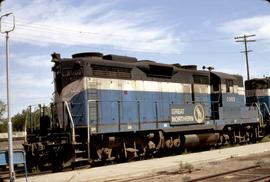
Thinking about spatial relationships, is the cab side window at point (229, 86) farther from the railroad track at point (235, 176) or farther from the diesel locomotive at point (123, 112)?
the railroad track at point (235, 176)

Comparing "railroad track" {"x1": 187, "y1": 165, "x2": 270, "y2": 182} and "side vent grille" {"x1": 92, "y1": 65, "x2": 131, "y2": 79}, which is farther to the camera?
"side vent grille" {"x1": 92, "y1": 65, "x2": 131, "y2": 79}

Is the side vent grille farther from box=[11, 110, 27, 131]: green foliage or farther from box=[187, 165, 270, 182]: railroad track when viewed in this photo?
box=[11, 110, 27, 131]: green foliage

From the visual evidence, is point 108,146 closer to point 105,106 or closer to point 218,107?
point 105,106

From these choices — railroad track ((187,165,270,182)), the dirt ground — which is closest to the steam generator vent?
the dirt ground

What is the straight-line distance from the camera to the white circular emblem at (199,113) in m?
22.2

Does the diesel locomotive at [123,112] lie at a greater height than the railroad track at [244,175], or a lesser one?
greater

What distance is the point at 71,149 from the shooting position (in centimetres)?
1600

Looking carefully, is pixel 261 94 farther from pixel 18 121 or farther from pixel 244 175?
pixel 18 121

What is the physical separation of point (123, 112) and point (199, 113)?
5608mm

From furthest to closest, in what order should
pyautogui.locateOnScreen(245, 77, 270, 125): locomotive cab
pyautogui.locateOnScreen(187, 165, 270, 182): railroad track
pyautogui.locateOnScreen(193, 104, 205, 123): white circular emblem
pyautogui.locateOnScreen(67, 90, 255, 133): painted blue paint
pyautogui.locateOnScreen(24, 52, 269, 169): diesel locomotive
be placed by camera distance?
pyautogui.locateOnScreen(245, 77, 270, 125): locomotive cab
pyautogui.locateOnScreen(193, 104, 205, 123): white circular emblem
pyautogui.locateOnScreen(67, 90, 255, 133): painted blue paint
pyautogui.locateOnScreen(24, 52, 269, 169): diesel locomotive
pyautogui.locateOnScreen(187, 165, 270, 182): railroad track

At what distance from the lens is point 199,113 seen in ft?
74.0

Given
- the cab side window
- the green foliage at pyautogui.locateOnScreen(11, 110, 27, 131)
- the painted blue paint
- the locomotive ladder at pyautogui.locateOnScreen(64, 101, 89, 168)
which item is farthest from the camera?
the green foliage at pyautogui.locateOnScreen(11, 110, 27, 131)

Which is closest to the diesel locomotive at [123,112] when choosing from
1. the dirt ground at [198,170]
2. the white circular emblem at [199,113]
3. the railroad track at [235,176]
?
the white circular emblem at [199,113]

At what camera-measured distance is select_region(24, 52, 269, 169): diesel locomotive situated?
16.6 meters
